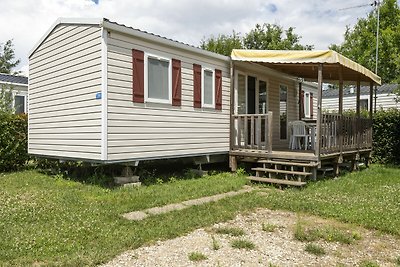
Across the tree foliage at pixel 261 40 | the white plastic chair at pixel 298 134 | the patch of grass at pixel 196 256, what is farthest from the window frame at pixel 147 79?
the tree foliage at pixel 261 40

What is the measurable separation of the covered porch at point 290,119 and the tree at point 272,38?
793 inches

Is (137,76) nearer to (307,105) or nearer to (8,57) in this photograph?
(307,105)

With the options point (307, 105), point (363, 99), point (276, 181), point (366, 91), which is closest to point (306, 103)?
point (307, 105)

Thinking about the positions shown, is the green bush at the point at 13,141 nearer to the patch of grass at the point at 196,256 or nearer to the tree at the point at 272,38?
the patch of grass at the point at 196,256

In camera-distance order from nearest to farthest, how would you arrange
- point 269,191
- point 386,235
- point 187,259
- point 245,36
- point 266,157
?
point 187,259 < point 386,235 < point 269,191 < point 266,157 < point 245,36

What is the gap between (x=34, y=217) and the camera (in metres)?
4.92

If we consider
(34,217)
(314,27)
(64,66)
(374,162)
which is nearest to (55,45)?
(64,66)

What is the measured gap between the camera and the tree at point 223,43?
30203 mm

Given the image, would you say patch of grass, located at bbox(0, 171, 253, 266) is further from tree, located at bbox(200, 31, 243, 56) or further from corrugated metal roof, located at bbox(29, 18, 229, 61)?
tree, located at bbox(200, 31, 243, 56)

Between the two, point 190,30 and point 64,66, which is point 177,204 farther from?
point 190,30

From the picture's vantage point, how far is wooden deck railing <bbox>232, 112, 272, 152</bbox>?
28.3 feet

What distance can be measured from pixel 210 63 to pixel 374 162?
7.46 metres

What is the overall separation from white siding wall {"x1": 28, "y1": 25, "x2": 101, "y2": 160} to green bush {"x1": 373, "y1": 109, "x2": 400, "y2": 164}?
9995mm

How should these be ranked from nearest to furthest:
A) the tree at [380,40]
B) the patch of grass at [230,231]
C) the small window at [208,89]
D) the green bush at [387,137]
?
1. the patch of grass at [230,231]
2. the small window at [208,89]
3. the green bush at [387,137]
4. the tree at [380,40]
